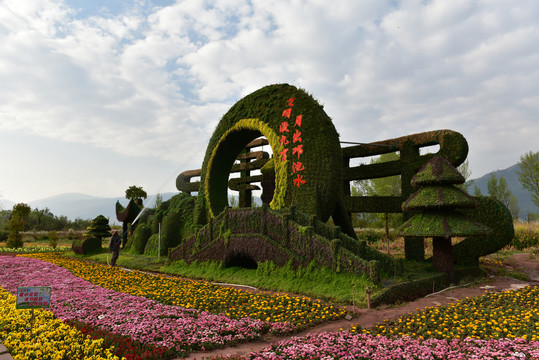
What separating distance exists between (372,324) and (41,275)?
15.7m

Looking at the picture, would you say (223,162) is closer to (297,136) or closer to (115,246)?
(297,136)

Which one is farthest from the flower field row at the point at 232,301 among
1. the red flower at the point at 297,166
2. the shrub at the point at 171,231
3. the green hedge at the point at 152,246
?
the green hedge at the point at 152,246

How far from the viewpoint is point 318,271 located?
12328mm

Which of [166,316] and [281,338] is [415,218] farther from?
[166,316]

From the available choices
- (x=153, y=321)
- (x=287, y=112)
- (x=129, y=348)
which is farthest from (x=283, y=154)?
(x=129, y=348)

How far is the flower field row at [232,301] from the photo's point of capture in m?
8.81

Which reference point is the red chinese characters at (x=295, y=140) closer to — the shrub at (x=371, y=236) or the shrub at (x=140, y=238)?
the shrub at (x=371, y=236)

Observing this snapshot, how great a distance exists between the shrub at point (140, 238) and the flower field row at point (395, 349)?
2084cm

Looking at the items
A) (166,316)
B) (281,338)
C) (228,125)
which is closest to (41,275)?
(166,316)

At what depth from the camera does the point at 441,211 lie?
44.3 feet

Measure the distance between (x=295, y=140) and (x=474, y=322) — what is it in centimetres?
1102

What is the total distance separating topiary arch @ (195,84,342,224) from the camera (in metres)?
15.8

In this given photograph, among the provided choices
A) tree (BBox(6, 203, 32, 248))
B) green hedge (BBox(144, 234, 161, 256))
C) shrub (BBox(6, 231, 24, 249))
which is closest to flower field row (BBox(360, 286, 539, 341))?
green hedge (BBox(144, 234, 161, 256))

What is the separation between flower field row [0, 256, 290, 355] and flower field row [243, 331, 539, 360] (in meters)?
1.14
